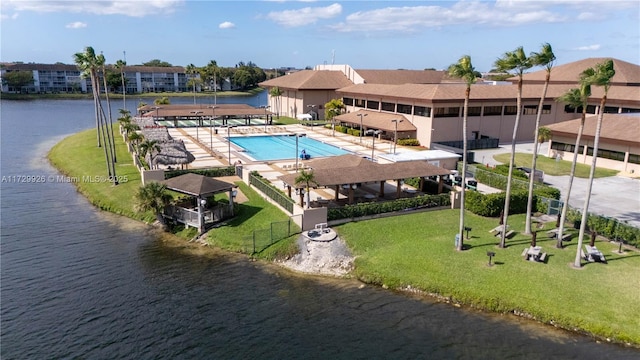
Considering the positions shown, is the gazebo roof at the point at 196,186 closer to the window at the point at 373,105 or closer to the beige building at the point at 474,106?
the beige building at the point at 474,106

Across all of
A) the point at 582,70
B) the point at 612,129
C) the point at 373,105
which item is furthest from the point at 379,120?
the point at 582,70

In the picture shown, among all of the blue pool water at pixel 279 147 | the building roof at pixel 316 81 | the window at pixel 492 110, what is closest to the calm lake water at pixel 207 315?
the blue pool water at pixel 279 147

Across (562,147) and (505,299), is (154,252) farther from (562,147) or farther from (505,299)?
(562,147)

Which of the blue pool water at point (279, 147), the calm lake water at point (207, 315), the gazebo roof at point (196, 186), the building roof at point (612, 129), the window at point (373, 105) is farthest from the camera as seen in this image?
the window at point (373, 105)

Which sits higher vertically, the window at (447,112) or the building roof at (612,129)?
the window at (447,112)

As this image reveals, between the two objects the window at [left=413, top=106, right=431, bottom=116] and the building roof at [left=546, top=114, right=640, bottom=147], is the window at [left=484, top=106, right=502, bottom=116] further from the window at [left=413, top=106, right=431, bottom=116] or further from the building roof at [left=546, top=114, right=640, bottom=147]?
the building roof at [left=546, top=114, right=640, bottom=147]

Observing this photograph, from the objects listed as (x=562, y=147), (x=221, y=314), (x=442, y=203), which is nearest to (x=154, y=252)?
(x=221, y=314)

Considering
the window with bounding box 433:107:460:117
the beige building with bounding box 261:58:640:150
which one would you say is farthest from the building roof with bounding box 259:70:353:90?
the window with bounding box 433:107:460:117
